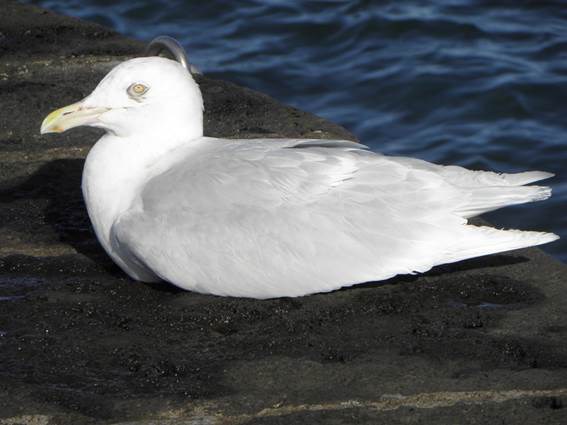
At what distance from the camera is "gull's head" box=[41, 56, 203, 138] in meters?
5.21

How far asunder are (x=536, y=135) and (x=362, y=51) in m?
2.20

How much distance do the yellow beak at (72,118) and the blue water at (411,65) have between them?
3846 mm

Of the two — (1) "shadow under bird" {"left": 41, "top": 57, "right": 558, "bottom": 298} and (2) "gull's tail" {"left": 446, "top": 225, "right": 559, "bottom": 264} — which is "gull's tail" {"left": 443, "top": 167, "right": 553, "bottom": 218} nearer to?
(1) "shadow under bird" {"left": 41, "top": 57, "right": 558, "bottom": 298}

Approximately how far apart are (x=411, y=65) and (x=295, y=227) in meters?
5.97

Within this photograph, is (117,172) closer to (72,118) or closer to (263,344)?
(72,118)

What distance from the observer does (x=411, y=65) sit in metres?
10.6

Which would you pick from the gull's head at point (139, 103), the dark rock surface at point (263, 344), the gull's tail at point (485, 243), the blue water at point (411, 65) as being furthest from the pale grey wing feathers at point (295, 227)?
the blue water at point (411, 65)

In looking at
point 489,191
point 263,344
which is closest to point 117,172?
point 263,344

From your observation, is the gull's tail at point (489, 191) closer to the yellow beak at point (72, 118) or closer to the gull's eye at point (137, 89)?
the gull's eye at point (137, 89)

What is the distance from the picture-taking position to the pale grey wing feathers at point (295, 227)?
4.82m

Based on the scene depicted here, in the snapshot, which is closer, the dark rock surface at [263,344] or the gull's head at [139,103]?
the dark rock surface at [263,344]

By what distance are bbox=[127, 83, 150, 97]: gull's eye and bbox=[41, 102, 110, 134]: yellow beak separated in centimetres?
12

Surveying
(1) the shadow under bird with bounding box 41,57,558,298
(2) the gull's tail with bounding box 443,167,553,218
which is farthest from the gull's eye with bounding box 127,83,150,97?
(2) the gull's tail with bounding box 443,167,553,218

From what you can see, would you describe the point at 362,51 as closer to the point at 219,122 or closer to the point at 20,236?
the point at 219,122
